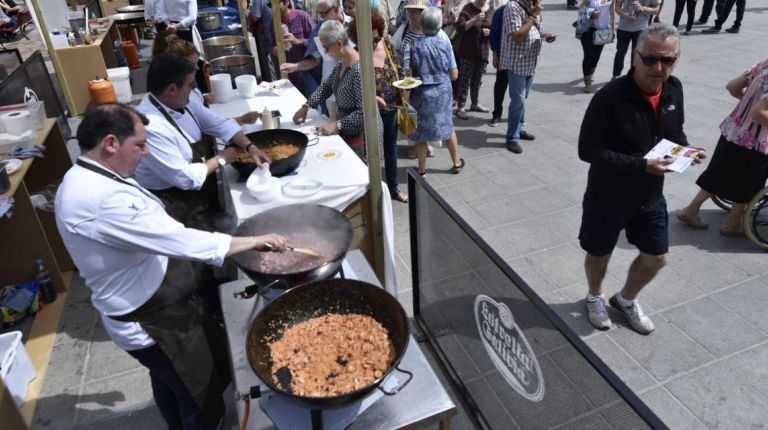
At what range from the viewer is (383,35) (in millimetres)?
4891

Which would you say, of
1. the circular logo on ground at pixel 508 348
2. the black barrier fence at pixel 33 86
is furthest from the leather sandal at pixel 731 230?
the black barrier fence at pixel 33 86

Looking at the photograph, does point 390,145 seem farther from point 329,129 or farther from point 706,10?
point 706,10

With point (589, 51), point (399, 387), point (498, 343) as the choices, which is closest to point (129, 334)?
point (399, 387)

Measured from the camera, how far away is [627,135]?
9.96 ft

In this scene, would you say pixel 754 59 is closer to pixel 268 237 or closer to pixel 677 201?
pixel 677 201

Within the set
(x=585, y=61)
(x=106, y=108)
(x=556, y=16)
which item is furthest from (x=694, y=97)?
(x=106, y=108)

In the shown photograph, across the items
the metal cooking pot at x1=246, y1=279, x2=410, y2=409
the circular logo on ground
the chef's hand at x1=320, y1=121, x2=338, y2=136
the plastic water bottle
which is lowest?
the plastic water bottle

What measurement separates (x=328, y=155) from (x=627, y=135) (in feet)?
7.13

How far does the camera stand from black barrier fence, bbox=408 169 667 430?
1.75 meters

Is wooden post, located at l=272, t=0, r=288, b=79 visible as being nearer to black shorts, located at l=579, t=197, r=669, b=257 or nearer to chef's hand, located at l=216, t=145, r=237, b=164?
chef's hand, located at l=216, t=145, r=237, b=164

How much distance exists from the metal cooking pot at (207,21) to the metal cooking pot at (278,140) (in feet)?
21.7

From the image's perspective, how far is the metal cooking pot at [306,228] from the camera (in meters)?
2.65

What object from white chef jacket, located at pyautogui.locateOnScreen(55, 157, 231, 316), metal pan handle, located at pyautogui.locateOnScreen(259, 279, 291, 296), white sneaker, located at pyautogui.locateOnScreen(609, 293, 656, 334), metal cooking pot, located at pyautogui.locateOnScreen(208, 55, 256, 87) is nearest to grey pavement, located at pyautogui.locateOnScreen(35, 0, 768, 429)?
white sneaker, located at pyautogui.locateOnScreen(609, 293, 656, 334)

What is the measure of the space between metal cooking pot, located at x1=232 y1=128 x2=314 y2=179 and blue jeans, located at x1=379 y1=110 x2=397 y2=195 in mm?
1148
